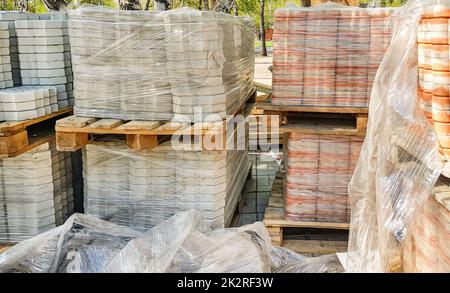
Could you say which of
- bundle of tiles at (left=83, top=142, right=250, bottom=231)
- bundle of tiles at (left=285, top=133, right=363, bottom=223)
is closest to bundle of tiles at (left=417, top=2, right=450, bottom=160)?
bundle of tiles at (left=285, top=133, right=363, bottom=223)

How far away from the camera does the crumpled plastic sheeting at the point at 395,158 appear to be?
2.67 m

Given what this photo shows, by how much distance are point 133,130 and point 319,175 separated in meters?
1.72

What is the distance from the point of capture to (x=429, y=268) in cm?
271

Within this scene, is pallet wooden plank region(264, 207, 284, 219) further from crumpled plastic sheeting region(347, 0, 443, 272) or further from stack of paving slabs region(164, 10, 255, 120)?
crumpled plastic sheeting region(347, 0, 443, 272)

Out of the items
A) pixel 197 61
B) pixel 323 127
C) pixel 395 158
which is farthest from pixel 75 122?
pixel 395 158

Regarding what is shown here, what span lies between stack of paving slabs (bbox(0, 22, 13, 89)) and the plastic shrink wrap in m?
0.71

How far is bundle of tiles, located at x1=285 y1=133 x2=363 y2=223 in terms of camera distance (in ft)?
14.1

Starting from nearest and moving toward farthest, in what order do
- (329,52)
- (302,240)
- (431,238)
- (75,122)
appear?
(431,238) < (75,122) < (329,52) < (302,240)

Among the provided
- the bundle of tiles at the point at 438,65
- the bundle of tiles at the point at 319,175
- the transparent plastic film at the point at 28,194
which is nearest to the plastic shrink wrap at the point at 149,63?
the transparent plastic film at the point at 28,194

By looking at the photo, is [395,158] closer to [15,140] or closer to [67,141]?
[67,141]

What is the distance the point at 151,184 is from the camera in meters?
4.24

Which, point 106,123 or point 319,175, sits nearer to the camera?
point 106,123

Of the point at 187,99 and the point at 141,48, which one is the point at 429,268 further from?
the point at 141,48
